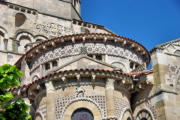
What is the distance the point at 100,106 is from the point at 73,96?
1522 millimetres

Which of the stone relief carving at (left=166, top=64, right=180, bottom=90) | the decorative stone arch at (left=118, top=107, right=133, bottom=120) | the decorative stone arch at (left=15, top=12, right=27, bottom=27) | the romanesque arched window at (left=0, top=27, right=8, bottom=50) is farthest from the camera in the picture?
the decorative stone arch at (left=15, top=12, right=27, bottom=27)

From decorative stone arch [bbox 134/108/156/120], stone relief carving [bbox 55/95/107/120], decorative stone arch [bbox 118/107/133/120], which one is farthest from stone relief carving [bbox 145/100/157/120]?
stone relief carving [bbox 55/95/107/120]

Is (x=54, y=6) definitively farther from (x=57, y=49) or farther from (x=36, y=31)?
(x=57, y=49)

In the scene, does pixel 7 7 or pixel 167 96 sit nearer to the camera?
pixel 167 96

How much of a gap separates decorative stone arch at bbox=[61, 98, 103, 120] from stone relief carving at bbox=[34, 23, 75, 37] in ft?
53.3

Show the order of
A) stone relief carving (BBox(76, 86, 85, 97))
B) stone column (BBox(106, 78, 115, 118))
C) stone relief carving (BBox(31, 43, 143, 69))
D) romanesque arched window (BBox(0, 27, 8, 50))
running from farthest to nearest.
Result: romanesque arched window (BBox(0, 27, 8, 50)), stone relief carving (BBox(31, 43, 143, 69)), stone relief carving (BBox(76, 86, 85, 97)), stone column (BBox(106, 78, 115, 118))

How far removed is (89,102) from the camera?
21.6 meters

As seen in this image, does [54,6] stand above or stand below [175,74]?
above

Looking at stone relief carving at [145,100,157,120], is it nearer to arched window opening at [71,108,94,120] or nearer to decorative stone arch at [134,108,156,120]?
decorative stone arch at [134,108,156,120]

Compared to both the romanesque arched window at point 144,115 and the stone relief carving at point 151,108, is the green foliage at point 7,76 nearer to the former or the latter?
the stone relief carving at point 151,108

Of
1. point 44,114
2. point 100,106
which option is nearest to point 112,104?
point 100,106

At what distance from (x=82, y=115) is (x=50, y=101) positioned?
189cm

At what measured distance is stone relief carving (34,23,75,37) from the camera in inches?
1460

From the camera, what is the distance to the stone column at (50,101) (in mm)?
21489
